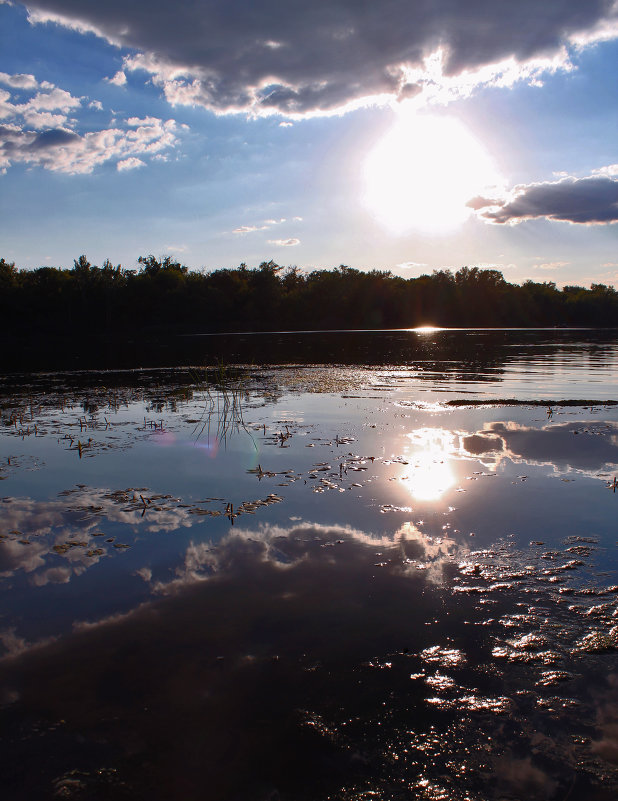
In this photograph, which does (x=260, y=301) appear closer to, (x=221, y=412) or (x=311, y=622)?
(x=221, y=412)

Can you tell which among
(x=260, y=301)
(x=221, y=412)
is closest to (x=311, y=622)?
(x=221, y=412)

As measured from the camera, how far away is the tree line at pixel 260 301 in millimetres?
132875

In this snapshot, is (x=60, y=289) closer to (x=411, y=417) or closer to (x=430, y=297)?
(x=430, y=297)

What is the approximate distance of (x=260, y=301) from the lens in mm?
155000

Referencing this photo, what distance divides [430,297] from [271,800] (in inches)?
6998

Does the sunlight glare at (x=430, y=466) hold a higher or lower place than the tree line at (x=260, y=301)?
lower

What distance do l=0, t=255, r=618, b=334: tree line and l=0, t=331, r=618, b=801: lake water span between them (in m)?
115

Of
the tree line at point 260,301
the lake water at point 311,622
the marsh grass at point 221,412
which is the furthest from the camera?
the tree line at point 260,301

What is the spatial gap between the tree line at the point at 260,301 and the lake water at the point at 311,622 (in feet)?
378

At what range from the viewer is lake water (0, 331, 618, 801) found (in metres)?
4.04

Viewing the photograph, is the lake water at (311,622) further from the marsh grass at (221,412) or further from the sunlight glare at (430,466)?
the marsh grass at (221,412)

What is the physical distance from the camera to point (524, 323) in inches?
6604

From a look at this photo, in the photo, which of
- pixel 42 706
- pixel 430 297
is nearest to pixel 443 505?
pixel 42 706

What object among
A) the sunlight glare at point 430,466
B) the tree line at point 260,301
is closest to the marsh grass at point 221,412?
the sunlight glare at point 430,466
